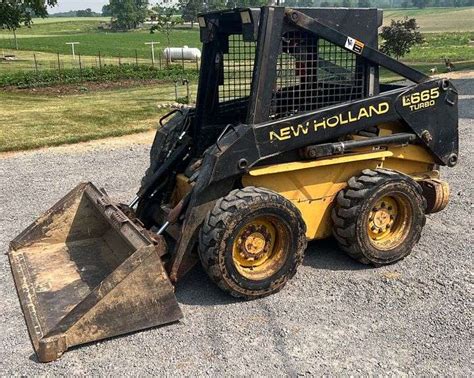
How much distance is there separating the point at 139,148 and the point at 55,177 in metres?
2.16

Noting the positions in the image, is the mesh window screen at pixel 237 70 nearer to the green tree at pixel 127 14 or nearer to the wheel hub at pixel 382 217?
the wheel hub at pixel 382 217

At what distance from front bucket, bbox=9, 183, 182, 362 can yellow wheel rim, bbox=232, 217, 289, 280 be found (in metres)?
0.63

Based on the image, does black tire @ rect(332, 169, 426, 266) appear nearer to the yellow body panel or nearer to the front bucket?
the yellow body panel

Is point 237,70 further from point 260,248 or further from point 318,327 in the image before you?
point 318,327

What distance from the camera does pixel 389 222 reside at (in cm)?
518

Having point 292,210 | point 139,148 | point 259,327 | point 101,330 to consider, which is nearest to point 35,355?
point 101,330

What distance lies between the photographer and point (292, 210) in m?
4.51

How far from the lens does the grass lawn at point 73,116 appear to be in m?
11.2

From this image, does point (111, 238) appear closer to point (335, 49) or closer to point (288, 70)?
point (288, 70)

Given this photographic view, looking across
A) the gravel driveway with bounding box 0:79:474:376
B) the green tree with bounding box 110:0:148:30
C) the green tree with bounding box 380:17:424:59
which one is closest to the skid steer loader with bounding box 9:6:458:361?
the gravel driveway with bounding box 0:79:474:376

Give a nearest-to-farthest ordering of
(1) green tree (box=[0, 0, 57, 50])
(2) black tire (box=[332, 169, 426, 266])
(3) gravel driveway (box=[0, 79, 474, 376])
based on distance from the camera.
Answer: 1. (3) gravel driveway (box=[0, 79, 474, 376])
2. (2) black tire (box=[332, 169, 426, 266])
3. (1) green tree (box=[0, 0, 57, 50])

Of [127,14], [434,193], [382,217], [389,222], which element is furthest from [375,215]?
[127,14]

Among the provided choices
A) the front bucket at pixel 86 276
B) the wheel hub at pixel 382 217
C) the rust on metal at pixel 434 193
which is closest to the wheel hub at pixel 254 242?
the front bucket at pixel 86 276

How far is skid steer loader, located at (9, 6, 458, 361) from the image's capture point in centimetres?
Answer: 423
